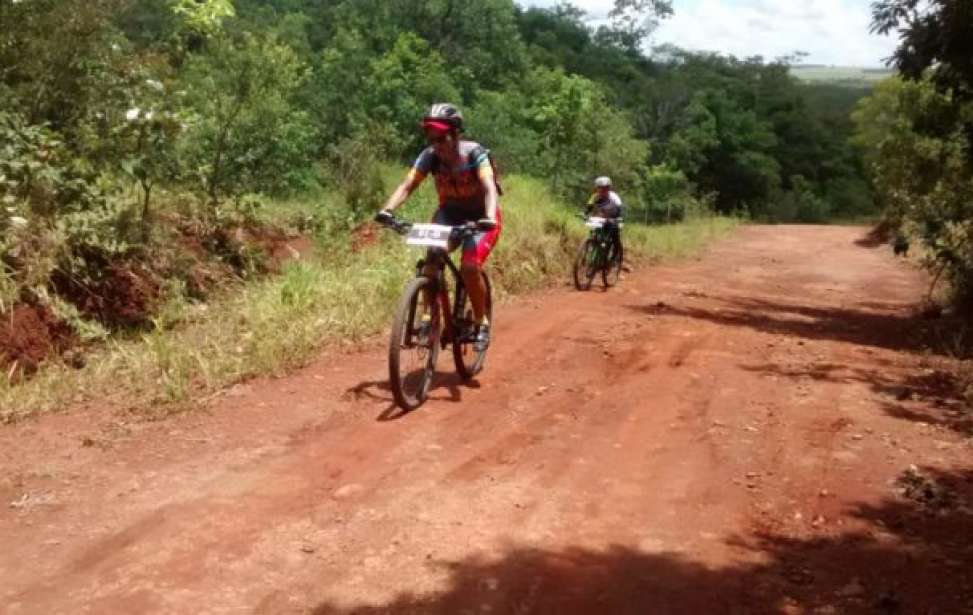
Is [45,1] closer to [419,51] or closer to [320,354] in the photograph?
[320,354]

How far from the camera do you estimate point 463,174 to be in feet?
21.5

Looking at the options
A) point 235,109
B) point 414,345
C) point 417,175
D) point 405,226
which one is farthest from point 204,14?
point 414,345

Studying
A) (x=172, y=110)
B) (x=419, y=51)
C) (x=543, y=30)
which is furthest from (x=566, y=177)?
(x=543, y=30)

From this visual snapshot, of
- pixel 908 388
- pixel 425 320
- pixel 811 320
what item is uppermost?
pixel 425 320

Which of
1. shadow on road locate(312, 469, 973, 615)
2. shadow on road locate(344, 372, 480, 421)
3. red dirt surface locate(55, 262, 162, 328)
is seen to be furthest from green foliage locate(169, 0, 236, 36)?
shadow on road locate(312, 469, 973, 615)

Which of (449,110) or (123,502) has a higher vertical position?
(449,110)

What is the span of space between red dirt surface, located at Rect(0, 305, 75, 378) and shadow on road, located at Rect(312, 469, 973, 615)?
15.9ft

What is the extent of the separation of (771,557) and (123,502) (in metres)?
3.20

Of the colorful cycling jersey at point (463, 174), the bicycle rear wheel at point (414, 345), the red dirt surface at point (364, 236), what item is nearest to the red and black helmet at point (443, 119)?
the colorful cycling jersey at point (463, 174)

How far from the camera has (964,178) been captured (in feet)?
44.9

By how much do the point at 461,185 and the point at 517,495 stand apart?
2.60 m

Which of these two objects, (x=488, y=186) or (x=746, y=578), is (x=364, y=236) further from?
(x=746, y=578)

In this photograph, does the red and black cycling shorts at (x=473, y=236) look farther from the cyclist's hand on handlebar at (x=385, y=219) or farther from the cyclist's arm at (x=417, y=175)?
the cyclist's hand on handlebar at (x=385, y=219)

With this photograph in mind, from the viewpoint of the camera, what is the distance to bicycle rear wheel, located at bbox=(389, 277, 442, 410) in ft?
19.3
